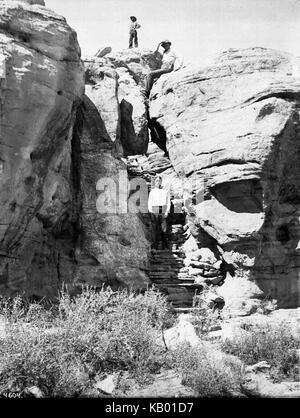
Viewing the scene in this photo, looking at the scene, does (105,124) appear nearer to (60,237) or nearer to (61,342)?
(60,237)

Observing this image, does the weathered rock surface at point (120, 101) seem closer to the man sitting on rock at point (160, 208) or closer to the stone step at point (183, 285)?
the man sitting on rock at point (160, 208)

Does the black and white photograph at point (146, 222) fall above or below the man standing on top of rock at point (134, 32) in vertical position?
below

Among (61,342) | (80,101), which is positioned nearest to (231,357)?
(61,342)

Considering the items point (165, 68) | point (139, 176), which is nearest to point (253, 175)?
point (139, 176)

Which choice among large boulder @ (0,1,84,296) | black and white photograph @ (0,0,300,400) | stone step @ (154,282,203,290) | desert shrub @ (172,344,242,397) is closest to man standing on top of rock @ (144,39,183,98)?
black and white photograph @ (0,0,300,400)

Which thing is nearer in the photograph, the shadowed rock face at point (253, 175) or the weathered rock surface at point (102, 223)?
the weathered rock surface at point (102, 223)

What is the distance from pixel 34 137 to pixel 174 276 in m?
4.66

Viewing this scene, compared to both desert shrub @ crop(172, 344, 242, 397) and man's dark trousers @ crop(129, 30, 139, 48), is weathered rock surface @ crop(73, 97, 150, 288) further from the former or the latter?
man's dark trousers @ crop(129, 30, 139, 48)

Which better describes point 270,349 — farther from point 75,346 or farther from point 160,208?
point 160,208

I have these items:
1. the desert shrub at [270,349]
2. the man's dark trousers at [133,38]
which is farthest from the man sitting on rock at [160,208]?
the man's dark trousers at [133,38]

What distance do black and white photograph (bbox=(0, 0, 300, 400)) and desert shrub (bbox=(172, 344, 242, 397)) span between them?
0.03m

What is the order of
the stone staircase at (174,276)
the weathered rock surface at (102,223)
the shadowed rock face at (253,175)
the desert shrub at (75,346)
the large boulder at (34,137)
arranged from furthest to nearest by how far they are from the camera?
1. the stone staircase at (174,276)
2. the shadowed rock face at (253,175)
3. the weathered rock surface at (102,223)
4. the large boulder at (34,137)
5. the desert shrub at (75,346)

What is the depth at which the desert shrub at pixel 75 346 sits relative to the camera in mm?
10570

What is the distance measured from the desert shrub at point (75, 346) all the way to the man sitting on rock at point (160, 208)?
394cm
